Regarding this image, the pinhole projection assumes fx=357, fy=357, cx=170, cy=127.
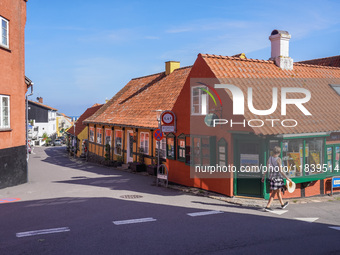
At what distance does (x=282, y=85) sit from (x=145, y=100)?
12.5 meters

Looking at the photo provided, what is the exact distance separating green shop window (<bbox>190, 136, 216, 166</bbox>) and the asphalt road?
5.52ft

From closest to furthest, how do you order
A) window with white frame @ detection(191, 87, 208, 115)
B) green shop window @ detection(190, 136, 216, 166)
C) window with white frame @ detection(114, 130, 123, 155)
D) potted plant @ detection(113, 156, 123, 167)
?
green shop window @ detection(190, 136, 216, 166), window with white frame @ detection(191, 87, 208, 115), potted plant @ detection(113, 156, 123, 167), window with white frame @ detection(114, 130, 123, 155)

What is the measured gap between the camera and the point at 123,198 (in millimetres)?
12352

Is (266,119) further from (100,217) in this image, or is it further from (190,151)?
(100,217)

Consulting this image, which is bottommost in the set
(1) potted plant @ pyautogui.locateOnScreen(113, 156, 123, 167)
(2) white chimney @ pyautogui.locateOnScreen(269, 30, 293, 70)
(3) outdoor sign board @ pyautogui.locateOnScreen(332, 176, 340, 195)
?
(1) potted plant @ pyautogui.locateOnScreen(113, 156, 123, 167)

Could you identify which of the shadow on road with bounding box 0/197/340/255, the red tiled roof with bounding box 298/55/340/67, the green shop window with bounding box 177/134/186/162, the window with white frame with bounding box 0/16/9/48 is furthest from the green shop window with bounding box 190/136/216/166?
the red tiled roof with bounding box 298/55/340/67

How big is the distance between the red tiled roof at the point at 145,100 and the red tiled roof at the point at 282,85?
6.81 meters

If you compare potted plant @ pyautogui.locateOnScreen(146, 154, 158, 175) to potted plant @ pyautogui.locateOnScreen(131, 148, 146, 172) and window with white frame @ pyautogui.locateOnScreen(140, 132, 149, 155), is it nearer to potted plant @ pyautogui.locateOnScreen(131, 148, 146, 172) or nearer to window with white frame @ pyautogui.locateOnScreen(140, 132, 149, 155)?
potted plant @ pyautogui.locateOnScreen(131, 148, 146, 172)

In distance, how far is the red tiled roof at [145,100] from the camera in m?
21.6

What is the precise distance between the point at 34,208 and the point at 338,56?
1922cm

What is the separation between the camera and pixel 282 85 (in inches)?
540

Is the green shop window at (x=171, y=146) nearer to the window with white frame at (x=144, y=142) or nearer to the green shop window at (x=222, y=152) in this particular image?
the green shop window at (x=222, y=152)

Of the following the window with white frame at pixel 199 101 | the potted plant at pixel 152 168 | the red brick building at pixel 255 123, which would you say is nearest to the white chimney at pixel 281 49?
the red brick building at pixel 255 123

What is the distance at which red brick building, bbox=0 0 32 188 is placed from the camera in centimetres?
1488
